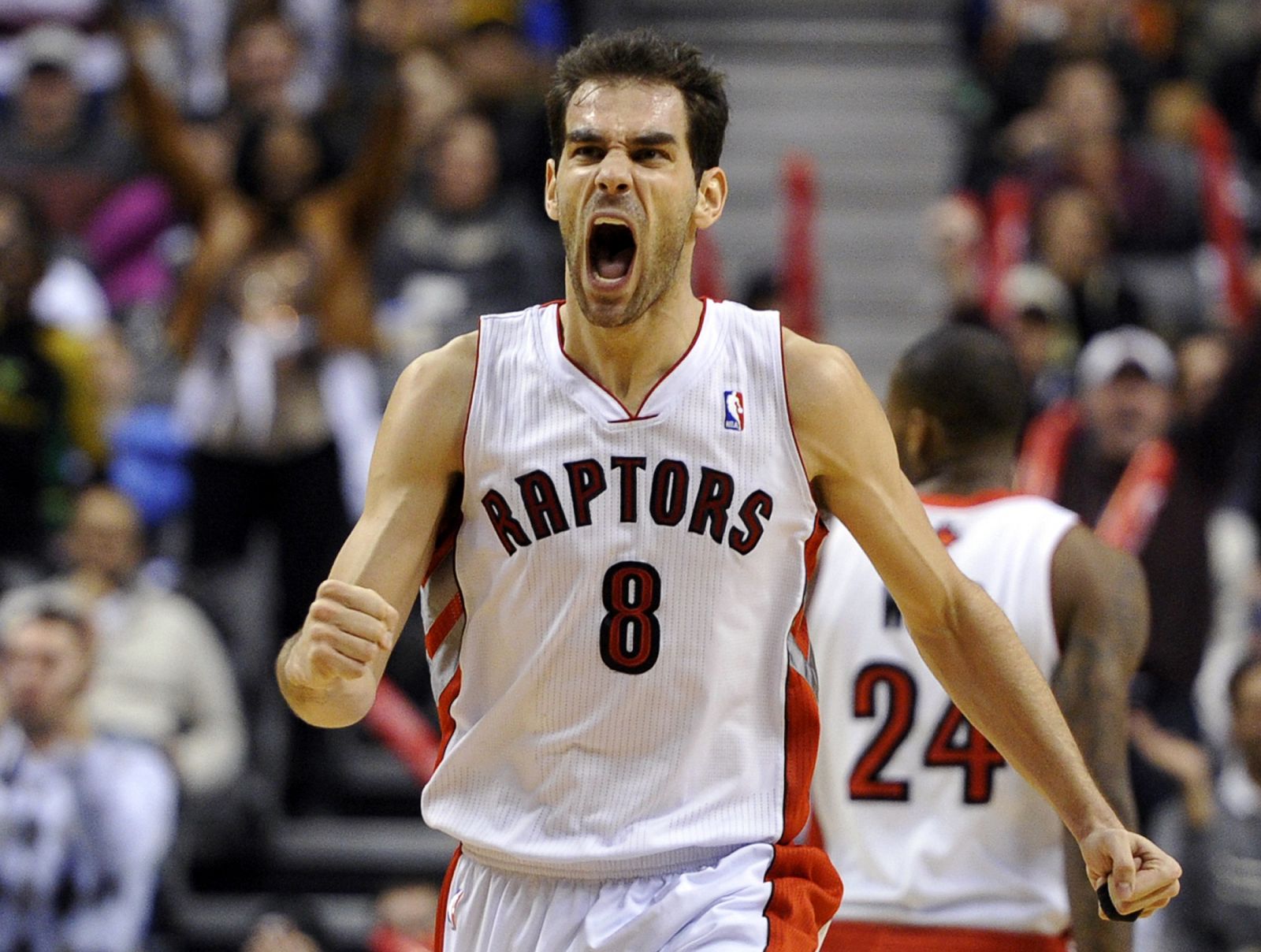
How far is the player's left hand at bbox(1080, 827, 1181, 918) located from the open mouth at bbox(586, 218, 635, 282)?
1376 millimetres

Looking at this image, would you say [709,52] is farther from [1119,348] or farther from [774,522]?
[774,522]

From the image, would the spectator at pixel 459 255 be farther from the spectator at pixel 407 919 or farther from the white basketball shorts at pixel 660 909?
the white basketball shorts at pixel 660 909

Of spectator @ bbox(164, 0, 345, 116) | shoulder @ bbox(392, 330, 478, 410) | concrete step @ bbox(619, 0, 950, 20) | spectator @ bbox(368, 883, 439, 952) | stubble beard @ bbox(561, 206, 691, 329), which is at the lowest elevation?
spectator @ bbox(368, 883, 439, 952)

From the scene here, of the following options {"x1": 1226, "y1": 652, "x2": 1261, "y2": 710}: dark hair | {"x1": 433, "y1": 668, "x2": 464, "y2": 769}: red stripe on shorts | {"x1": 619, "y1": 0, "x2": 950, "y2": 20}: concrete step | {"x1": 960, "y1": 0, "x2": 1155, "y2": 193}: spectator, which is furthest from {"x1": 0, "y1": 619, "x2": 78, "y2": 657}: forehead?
{"x1": 619, "y1": 0, "x2": 950, "y2": 20}: concrete step

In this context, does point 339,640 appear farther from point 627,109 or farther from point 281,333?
point 281,333

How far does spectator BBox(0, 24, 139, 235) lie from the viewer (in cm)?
1098

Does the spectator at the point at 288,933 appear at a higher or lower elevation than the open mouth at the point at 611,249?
lower

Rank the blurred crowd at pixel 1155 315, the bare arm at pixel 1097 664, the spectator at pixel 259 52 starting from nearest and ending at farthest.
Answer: the bare arm at pixel 1097 664 < the blurred crowd at pixel 1155 315 < the spectator at pixel 259 52

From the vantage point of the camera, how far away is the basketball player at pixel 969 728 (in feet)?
14.9

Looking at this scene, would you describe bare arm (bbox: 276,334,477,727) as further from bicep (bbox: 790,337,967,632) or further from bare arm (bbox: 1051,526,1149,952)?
bare arm (bbox: 1051,526,1149,952)

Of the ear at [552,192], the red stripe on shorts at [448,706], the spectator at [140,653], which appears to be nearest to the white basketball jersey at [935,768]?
the red stripe on shorts at [448,706]

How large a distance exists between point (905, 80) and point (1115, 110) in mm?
1962

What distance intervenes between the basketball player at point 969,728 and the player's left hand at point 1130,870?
806 millimetres

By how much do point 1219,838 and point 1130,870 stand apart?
12.8 ft
